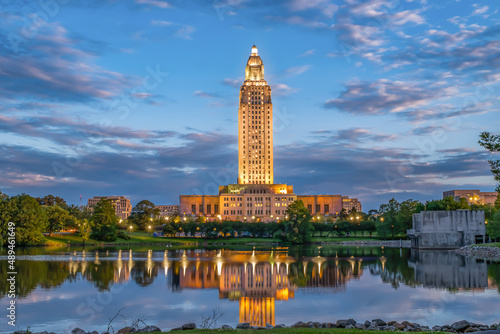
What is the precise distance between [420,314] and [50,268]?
35384 mm

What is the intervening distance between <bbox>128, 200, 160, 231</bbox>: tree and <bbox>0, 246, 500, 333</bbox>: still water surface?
87.6 m

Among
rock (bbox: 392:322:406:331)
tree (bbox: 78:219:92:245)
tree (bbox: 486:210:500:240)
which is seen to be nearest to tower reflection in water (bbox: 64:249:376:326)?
rock (bbox: 392:322:406:331)

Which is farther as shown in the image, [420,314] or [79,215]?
[79,215]

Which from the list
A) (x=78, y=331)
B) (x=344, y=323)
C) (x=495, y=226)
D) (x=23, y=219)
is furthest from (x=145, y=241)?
(x=344, y=323)

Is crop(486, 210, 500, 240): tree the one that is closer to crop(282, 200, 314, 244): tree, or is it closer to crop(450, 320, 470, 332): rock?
crop(282, 200, 314, 244): tree

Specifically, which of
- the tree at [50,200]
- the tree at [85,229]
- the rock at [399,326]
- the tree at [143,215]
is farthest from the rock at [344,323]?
the tree at [50,200]

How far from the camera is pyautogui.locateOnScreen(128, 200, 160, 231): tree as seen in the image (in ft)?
463

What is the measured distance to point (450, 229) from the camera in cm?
8931

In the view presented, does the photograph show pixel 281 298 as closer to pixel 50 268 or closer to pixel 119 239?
pixel 50 268

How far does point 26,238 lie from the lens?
8481 centimetres

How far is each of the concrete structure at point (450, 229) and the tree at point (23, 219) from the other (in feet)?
222

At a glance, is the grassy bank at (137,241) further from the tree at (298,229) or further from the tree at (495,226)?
the tree at (495,226)

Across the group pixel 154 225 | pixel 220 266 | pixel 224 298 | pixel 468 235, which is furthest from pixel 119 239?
pixel 224 298

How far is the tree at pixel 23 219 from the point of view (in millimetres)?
82750
